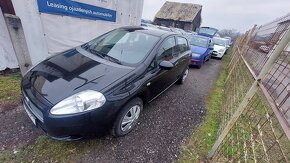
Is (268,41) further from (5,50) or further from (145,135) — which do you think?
(5,50)

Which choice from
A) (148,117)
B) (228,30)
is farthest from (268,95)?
(228,30)

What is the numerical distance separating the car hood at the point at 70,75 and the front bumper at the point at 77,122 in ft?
→ 0.74

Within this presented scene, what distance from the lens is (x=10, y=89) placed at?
3521mm

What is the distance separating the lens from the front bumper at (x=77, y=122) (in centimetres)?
197

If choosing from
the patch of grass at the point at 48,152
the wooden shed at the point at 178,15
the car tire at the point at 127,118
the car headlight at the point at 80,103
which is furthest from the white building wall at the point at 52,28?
the wooden shed at the point at 178,15

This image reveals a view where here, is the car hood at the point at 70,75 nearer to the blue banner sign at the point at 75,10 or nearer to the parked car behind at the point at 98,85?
the parked car behind at the point at 98,85

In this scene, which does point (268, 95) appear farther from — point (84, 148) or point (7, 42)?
point (7, 42)

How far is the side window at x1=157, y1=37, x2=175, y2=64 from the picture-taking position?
10.6 ft

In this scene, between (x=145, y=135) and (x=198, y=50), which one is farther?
(x=198, y=50)

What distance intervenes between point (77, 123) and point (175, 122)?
79.8 inches

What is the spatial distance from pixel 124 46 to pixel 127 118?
1405 millimetres

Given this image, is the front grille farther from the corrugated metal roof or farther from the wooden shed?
the corrugated metal roof

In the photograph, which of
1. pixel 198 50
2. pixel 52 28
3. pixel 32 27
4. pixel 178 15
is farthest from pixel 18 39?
pixel 178 15

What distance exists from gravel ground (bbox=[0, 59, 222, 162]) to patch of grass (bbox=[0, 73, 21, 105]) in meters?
0.41
